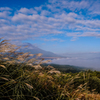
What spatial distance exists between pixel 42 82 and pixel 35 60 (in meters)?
0.96

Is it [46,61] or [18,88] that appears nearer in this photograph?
[18,88]

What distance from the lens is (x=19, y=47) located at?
470cm

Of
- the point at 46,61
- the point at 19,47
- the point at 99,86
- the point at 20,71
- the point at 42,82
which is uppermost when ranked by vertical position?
the point at 19,47

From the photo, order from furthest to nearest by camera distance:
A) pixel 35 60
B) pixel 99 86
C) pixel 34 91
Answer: pixel 99 86
pixel 35 60
pixel 34 91

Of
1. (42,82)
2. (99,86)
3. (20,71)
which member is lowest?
(99,86)

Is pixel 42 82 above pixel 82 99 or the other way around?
above

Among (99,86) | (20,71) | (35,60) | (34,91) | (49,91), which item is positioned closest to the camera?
(34,91)

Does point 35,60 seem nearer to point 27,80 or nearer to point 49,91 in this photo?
point 27,80

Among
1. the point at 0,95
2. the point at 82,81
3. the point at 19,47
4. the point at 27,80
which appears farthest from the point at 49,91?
the point at 82,81

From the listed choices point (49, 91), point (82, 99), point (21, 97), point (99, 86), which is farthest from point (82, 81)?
point (21, 97)

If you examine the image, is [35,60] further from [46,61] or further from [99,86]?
[99,86]

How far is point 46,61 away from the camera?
414cm

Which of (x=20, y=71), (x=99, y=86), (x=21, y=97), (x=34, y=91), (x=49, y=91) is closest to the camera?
(x=21, y=97)

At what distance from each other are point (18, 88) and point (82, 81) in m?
4.11
